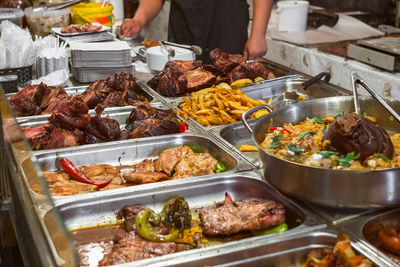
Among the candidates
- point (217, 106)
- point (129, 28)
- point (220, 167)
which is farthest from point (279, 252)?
point (129, 28)

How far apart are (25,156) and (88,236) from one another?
1.96 feet

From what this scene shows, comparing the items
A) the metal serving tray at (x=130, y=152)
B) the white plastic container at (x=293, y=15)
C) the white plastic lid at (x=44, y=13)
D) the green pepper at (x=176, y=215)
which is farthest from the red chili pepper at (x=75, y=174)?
the white plastic container at (x=293, y=15)

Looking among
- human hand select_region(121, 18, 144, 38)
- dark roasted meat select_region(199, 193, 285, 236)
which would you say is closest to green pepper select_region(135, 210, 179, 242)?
dark roasted meat select_region(199, 193, 285, 236)

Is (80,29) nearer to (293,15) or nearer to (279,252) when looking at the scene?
(293,15)

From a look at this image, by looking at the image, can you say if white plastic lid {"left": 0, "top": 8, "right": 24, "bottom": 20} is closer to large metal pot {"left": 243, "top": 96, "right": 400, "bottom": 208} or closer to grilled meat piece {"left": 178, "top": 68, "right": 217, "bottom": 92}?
grilled meat piece {"left": 178, "top": 68, "right": 217, "bottom": 92}

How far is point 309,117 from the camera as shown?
93.5 inches

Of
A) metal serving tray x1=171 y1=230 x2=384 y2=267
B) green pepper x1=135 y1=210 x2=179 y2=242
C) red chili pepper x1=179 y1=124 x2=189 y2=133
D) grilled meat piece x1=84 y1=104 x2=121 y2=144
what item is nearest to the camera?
metal serving tray x1=171 y1=230 x2=384 y2=267

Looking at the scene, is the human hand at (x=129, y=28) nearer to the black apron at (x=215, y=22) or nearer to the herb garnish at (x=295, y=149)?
the black apron at (x=215, y=22)

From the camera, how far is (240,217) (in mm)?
1786

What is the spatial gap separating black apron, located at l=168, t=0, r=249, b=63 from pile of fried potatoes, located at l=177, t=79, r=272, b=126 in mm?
1666

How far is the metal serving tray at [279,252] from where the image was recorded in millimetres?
1539

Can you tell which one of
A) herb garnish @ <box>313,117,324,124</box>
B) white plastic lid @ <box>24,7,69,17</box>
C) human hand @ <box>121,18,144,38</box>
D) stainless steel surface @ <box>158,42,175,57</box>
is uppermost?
white plastic lid @ <box>24,7,69,17</box>

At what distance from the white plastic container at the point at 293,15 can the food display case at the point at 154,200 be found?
2864 mm

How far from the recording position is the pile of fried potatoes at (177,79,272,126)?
2695 millimetres
